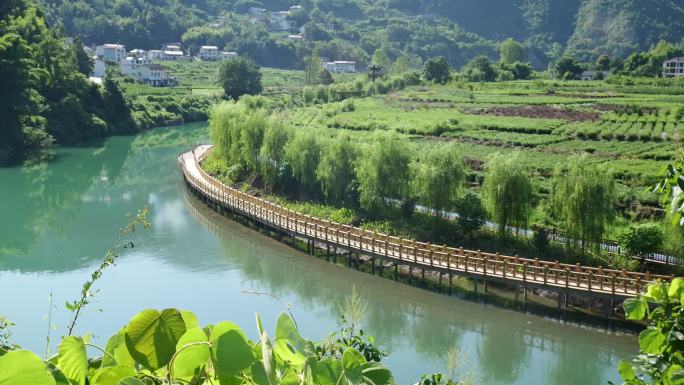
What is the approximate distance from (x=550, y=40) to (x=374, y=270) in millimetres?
159338

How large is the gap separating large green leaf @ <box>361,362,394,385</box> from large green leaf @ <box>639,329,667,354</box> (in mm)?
1627

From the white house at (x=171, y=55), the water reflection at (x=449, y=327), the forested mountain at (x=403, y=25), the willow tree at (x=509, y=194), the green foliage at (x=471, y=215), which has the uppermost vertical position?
the forested mountain at (x=403, y=25)

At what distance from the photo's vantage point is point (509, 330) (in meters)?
20.6

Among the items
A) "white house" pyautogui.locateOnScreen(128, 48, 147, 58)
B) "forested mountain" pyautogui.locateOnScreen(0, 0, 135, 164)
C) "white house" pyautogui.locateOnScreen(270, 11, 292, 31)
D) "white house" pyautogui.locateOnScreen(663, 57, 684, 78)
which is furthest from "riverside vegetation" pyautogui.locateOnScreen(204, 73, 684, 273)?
"white house" pyautogui.locateOnScreen(270, 11, 292, 31)

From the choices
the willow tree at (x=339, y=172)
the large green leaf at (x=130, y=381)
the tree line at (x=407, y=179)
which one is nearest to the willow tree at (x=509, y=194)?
the tree line at (x=407, y=179)

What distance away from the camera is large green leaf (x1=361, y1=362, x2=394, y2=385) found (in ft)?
8.93

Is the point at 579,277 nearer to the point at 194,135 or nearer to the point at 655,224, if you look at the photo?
the point at 655,224

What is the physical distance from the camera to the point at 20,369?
1978mm

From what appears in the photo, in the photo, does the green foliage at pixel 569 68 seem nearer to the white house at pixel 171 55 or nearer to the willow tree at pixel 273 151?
the willow tree at pixel 273 151

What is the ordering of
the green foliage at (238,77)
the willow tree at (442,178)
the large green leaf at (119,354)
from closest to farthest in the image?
the large green leaf at (119,354)
the willow tree at (442,178)
the green foliage at (238,77)

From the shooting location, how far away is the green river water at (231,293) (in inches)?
755

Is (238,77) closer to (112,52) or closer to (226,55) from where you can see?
(112,52)

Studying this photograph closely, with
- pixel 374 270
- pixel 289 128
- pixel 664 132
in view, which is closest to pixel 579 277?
pixel 374 270

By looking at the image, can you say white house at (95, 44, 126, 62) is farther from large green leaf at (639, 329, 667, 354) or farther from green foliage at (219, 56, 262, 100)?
large green leaf at (639, 329, 667, 354)
